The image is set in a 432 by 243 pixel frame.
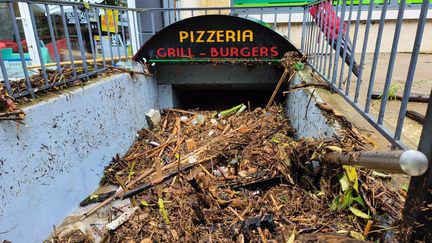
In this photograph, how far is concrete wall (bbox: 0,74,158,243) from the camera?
7.78 feet

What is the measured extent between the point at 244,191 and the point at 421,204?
79.9 inches

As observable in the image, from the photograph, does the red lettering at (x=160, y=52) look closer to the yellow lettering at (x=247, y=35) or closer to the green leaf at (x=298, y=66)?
the yellow lettering at (x=247, y=35)

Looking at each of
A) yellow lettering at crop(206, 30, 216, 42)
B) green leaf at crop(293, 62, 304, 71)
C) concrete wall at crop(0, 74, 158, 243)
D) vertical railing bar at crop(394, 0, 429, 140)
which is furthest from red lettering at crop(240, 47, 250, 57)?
vertical railing bar at crop(394, 0, 429, 140)

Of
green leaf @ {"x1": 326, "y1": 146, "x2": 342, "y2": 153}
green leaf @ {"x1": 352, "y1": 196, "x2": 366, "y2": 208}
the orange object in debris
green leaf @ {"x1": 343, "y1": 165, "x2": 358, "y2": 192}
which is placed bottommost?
the orange object in debris

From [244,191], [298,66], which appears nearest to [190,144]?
[244,191]

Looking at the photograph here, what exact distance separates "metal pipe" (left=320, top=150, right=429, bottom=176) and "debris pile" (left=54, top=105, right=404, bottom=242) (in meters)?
0.22

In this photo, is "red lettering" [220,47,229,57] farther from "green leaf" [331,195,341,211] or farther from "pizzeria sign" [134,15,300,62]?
"green leaf" [331,195,341,211]

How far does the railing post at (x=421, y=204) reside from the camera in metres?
1.12

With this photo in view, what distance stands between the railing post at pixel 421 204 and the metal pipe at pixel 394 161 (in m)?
0.10

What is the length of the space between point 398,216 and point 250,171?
206 cm

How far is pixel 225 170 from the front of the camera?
143 inches

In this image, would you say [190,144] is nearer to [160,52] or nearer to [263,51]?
[160,52]

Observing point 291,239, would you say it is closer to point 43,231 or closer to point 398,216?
point 398,216

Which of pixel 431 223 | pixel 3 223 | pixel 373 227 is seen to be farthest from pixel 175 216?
pixel 431 223
